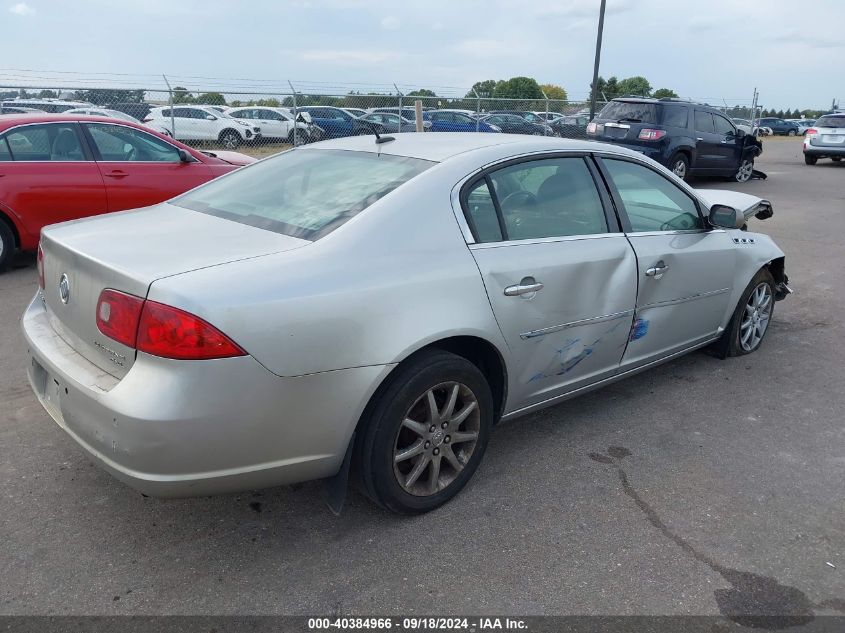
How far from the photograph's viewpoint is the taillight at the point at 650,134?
13219 millimetres

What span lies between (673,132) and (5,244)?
11257mm

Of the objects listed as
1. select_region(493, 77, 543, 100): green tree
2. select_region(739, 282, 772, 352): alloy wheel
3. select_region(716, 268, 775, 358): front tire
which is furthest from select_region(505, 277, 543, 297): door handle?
select_region(493, 77, 543, 100): green tree

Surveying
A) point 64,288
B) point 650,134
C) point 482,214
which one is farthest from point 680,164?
point 64,288

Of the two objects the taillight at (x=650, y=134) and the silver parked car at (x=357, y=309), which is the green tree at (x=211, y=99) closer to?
the taillight at (x=650, y=134)

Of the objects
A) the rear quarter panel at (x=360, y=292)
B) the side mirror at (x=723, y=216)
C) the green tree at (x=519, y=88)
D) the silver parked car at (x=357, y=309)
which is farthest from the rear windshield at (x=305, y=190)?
the green tree at (x=519, y=88)

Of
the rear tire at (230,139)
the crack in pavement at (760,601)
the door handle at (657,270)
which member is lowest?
the crack in pavement at (760,601)

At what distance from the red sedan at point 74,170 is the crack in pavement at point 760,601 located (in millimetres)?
6210

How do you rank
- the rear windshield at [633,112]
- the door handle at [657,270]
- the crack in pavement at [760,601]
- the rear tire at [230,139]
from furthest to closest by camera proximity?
the rear tire at [230,139]
the rear windshield at [633,112]
the door handle at [657,270]
the crack in pavement at [760,601]

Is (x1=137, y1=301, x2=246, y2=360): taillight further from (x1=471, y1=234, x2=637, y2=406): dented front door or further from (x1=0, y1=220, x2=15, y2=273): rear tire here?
(x1=0, y1=220, x2=15, y2=273): rear tire

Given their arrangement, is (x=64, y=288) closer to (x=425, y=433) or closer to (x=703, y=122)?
(x=425, y=433)

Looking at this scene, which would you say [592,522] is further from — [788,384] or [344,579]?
[788,384]

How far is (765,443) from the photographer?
3.76 m

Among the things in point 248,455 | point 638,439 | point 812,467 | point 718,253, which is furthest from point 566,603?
point 718,253

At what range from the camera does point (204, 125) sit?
769 inches
